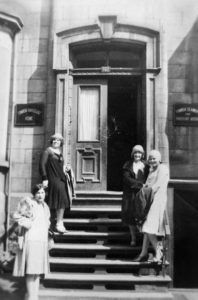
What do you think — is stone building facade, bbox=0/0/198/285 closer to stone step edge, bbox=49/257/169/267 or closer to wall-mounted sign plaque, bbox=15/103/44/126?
wall-mounted sign plaque, bbox=15/103/44/126

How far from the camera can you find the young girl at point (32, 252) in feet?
16.8

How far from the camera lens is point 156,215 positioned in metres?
5.92

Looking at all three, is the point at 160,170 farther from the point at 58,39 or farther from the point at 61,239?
the point at 58,39

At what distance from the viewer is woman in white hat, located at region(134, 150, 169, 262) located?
585cm

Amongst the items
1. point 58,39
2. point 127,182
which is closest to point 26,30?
point 58,39

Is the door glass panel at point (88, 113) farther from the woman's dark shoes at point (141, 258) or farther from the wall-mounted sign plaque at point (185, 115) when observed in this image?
the woman's dark shoes at point (141, 258)

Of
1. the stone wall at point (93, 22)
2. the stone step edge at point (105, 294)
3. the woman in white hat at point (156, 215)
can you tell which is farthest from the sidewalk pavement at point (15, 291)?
the stone wall at point (93, 22)

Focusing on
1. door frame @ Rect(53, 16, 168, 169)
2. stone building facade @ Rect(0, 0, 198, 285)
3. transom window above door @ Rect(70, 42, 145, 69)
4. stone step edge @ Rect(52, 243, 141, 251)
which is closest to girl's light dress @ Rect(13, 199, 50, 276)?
stone step edge @ Rect(52, 243, 141, 251)

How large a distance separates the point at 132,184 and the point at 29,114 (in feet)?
10.5

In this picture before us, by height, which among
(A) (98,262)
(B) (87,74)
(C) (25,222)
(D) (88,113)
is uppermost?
(B) (87,74)

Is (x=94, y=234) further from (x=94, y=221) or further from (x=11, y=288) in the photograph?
(x=11, y=288)

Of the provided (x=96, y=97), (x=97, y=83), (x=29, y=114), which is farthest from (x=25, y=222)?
(x=97, y=83)

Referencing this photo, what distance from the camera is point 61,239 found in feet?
22.3

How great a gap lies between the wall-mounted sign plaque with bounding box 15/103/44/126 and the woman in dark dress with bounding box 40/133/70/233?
146 cm
